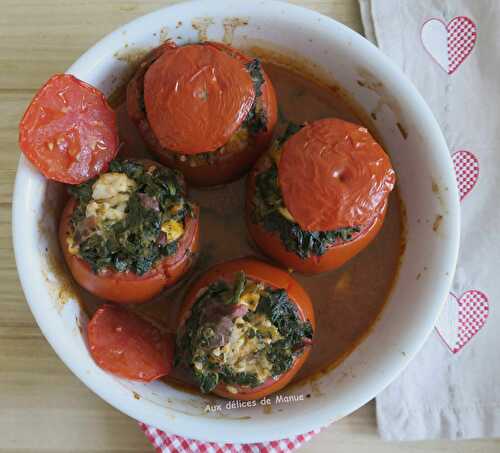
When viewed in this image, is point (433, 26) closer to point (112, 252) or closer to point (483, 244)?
point (483, 244)

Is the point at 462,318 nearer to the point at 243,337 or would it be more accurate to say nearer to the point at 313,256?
the point at 313,256

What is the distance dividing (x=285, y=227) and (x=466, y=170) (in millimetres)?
559

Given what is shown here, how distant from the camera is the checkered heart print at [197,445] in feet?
4.69

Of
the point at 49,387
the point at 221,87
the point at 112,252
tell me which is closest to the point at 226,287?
the point at 112,252

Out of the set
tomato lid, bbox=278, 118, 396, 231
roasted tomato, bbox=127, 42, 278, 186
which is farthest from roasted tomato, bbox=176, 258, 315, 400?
roasted tomato, bbox=127, 42, 278, 186

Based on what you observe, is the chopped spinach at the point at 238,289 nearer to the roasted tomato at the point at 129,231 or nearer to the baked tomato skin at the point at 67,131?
the roasted tomato at the point at 129,231

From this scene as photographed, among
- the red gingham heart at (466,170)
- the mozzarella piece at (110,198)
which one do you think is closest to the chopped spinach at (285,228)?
the mozzarella piece at (110,198)

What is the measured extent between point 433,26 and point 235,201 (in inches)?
27.7

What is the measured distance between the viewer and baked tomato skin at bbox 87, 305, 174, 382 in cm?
135

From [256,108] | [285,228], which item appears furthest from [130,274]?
[256,108]

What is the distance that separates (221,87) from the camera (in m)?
1.23

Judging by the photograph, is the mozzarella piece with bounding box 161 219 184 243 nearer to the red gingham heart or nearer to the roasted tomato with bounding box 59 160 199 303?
the roasted tomato with bounding box 59 160 199 303

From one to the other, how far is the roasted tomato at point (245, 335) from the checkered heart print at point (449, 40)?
2.42ft

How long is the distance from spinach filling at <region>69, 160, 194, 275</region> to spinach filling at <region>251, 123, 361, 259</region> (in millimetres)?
179
